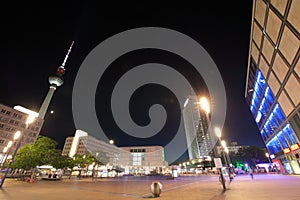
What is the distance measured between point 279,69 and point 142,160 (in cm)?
12193

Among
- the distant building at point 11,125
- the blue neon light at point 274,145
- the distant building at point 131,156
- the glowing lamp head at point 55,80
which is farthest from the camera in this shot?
the distant building at point 131,156

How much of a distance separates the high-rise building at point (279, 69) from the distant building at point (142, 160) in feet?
333

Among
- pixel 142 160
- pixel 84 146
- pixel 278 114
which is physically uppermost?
pixel 84 146

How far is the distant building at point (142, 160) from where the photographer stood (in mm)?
123644

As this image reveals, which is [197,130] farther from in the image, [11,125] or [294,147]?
[11,125]

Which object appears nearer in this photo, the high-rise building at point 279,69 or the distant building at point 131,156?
the high-rise building at point 279,69

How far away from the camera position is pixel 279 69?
74.0 feet

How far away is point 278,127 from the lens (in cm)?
2945

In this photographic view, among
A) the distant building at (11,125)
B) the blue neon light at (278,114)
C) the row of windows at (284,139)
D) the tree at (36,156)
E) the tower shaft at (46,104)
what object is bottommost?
the tree at (36,156)

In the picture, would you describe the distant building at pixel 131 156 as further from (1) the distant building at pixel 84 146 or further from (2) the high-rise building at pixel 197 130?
(2) the high-rise building at pixel 197 130

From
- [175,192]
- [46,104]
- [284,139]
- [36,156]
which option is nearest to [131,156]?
[46,104]

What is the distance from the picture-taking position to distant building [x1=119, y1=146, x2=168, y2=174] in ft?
406

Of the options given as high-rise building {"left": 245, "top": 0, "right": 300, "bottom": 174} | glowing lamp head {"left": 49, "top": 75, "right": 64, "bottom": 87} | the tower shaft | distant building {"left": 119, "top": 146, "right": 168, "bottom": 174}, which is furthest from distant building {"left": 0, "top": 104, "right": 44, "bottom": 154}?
high-rise building {"left": 245, "top": 0, "right": 300, "bottom": 174}

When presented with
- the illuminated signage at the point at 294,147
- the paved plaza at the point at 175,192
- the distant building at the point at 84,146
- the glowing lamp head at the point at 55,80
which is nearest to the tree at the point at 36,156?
the paved plaza at the point at 175,192
